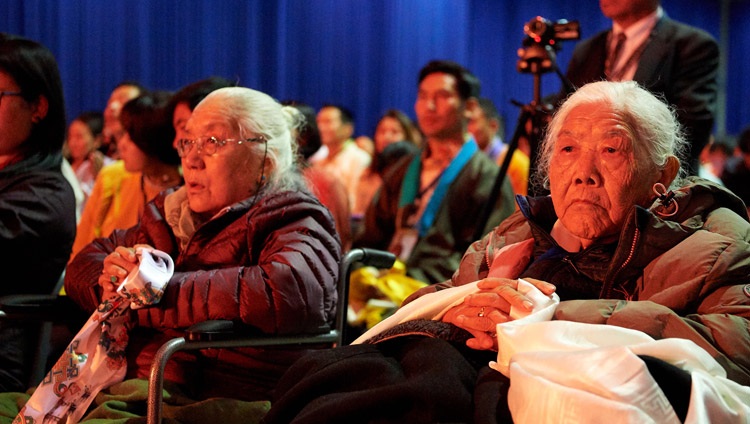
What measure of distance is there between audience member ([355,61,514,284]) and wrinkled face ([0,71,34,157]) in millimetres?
1820

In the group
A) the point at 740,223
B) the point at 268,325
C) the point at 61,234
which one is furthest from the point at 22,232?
the point at 740,223

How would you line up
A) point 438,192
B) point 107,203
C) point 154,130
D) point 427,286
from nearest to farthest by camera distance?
1. point 427,286
2. point 154,130
3. point 107,203
4. point 438,192

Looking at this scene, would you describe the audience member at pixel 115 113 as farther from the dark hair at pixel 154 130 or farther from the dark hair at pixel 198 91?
the dark hair at pixel 198 91

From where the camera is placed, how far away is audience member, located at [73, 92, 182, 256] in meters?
3.38

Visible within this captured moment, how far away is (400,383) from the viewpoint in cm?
156

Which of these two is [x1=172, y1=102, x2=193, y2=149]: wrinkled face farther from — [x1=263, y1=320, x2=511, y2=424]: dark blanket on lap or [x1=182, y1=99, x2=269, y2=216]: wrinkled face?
[x1=263, y1=320, x2=511, y2=424]: dark blanket on lap

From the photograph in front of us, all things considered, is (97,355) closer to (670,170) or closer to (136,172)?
(670,170)

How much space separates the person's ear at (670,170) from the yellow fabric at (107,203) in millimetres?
2364

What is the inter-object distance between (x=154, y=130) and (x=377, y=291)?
48.2 inches

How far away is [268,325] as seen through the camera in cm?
219

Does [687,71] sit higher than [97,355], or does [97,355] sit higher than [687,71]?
[687,71]

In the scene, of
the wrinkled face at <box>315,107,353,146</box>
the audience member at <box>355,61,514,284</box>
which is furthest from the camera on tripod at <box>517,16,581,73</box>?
the wrinkled face at <box>315,107,353,146</box>

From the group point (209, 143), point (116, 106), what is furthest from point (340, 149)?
point (209, 143)

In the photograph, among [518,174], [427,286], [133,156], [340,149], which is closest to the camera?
[427,286]
